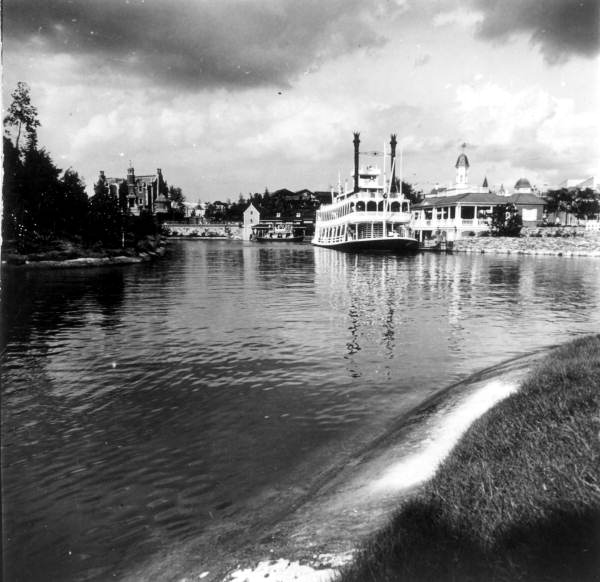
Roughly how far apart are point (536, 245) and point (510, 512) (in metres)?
72.6

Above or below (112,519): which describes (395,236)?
above

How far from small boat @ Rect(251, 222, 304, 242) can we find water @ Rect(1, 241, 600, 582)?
107m

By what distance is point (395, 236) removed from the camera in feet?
228

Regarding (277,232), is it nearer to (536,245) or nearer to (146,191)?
(146,191)

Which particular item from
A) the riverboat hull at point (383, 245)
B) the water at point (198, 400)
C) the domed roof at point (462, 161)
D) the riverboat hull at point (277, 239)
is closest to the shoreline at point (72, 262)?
the water at point (198, 400)

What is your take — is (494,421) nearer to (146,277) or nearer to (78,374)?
(78,374)

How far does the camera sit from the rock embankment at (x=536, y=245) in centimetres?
6531

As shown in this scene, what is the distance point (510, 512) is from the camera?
457 centimetres

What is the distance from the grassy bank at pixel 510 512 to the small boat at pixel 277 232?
127 meters

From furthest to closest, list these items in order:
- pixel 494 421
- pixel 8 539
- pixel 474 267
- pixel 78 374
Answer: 1. pixel 474 267
2. pixel 78 374
3. pixel 494 421
4. pixel 8 539

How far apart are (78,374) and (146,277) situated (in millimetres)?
26599

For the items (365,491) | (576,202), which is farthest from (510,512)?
(576,202)

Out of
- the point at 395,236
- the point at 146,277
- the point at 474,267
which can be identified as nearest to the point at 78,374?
the point at 146,277

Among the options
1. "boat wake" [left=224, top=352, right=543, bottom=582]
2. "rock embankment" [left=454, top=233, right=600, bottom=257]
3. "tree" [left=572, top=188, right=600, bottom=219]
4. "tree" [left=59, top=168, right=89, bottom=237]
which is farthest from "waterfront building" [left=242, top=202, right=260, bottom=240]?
"boat wake" [left=224, top=352, right=543, bottom=582]
